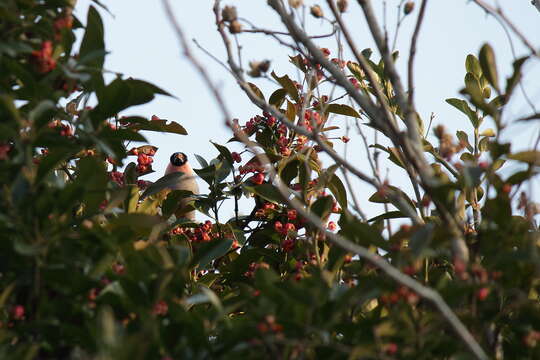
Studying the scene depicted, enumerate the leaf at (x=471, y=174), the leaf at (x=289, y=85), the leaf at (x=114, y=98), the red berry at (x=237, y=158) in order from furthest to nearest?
1. the red berry at (x=237, y=158)
2. the leaf at (x=289, y=85)
3. the leaf at (x=114, y=98)
4. the leaf at (x=471, y=174)

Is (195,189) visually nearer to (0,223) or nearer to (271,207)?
(271,207)

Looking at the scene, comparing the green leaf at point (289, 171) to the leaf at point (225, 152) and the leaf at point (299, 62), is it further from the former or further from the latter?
the leaf at point (299, 62)

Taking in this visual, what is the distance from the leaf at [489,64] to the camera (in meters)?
1.73

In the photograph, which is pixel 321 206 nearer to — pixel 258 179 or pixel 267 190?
pixel 267 190

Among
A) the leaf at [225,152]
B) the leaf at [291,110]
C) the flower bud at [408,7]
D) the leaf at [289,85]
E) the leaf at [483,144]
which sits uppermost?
the leaf at [289,85]

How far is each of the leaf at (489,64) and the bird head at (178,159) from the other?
2.75m

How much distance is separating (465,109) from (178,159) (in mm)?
1810

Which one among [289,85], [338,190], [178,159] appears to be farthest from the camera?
[178,159]

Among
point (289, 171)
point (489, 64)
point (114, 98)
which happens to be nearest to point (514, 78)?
point (489, 64)

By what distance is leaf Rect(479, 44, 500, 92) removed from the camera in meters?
1.73

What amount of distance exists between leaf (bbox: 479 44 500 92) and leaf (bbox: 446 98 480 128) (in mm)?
1226

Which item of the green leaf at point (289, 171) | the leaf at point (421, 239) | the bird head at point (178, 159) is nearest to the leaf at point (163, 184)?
the green leaf at point (289, 171)

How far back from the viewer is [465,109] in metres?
3.00

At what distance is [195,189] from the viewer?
4.07 meters
